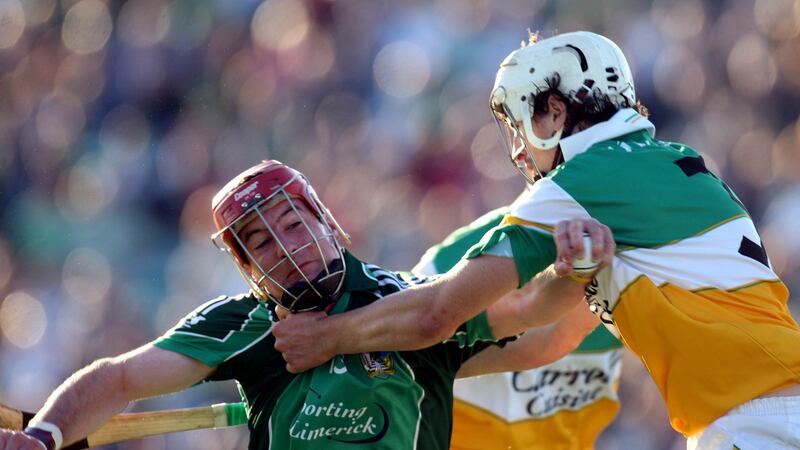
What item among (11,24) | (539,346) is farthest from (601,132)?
(11,24)

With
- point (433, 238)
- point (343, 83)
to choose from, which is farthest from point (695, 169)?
point (343, 83)

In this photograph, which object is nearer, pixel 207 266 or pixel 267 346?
pixel 267 346

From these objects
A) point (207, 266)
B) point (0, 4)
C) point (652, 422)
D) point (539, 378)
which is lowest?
point (652, 422)

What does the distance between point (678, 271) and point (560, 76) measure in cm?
80

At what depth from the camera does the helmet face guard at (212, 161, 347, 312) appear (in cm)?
391

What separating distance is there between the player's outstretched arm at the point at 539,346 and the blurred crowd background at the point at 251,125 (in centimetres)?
310

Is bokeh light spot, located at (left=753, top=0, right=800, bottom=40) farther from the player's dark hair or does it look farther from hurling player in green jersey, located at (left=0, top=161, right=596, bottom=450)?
hurling player in green jersey, located at (left=0, top=161, right=596, bottom=450)

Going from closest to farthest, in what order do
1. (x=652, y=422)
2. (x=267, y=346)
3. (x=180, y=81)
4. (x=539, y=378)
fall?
(x=267, y=346) < (x=539, y=378) < (x=652, y=422) < (x=180, y=81)

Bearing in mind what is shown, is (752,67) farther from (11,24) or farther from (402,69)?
(11,24)

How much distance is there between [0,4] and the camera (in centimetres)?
1075

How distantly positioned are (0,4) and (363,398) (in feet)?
27.4

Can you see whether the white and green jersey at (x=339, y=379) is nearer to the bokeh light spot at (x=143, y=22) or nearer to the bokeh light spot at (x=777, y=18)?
the bokeh light spot at (x=777, y=18)

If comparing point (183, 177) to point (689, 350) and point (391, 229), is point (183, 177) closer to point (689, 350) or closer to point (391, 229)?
point (391, 229)

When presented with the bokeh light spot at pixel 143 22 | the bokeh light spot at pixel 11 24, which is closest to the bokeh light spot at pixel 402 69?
the bokeh light spot at pixel 143 22
